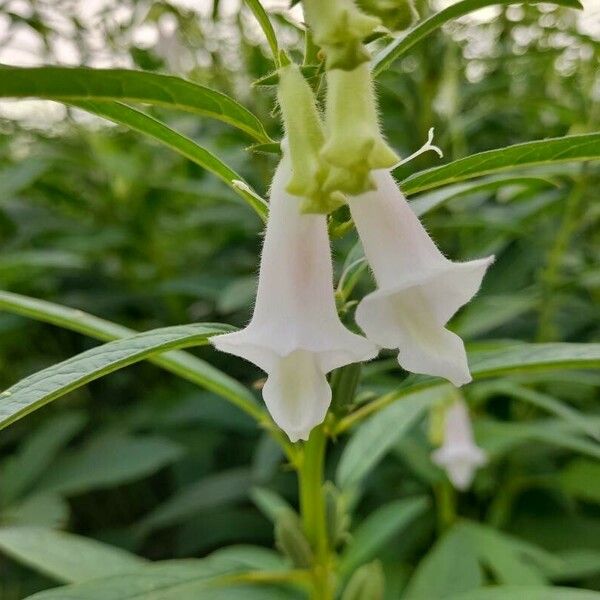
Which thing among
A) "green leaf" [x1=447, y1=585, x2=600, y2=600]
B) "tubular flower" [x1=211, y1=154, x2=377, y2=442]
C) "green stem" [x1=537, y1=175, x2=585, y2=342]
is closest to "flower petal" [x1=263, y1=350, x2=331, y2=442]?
"tubular flower" [x1=211, y1=154, x2=377, y2=442]

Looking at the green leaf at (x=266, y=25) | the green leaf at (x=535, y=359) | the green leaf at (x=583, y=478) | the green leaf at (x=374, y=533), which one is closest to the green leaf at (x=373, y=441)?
the green leaf at (x=374, y=533)

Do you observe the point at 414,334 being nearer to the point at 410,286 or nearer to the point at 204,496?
the point at 410,286

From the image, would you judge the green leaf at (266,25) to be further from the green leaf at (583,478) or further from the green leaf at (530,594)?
the green leaf at (583,478)

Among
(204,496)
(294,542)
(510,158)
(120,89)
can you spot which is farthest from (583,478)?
(120,89)

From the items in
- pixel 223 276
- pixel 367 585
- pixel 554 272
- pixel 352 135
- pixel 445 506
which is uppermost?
pixel 223 276

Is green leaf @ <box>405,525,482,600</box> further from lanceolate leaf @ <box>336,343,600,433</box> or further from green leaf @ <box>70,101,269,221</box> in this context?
green leaf @ <box>70,101,269,221</box>

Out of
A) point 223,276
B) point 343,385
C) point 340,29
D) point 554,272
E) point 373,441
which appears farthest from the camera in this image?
point 223,276
